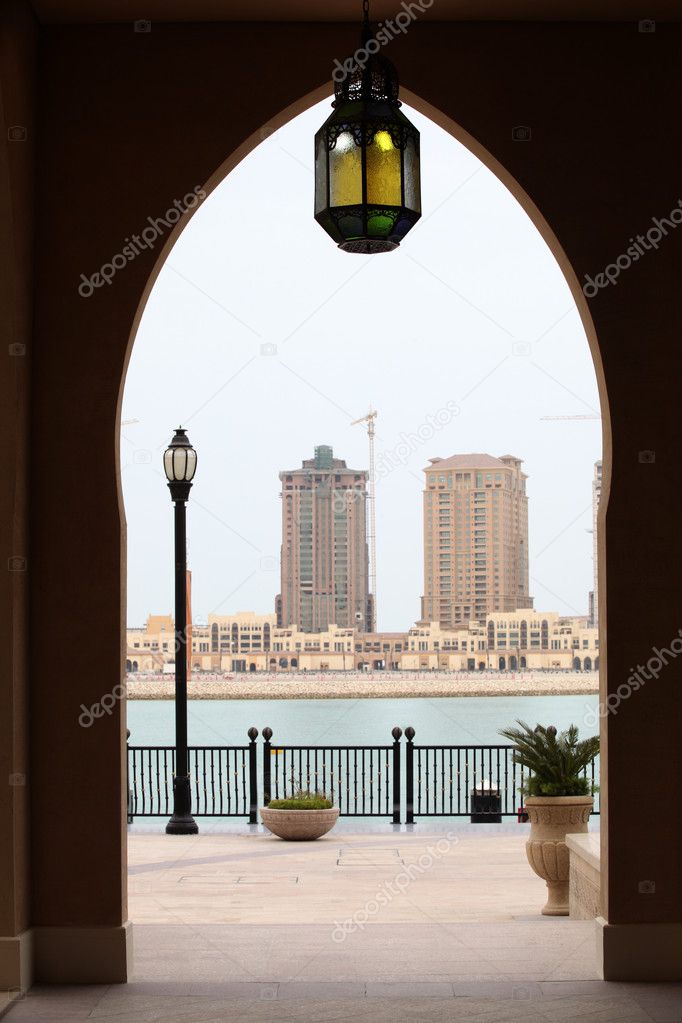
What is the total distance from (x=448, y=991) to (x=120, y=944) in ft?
4.78

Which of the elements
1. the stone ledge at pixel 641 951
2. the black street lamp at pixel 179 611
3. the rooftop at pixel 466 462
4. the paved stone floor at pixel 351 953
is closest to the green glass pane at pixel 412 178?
the paved stone floor at pixel 351 953

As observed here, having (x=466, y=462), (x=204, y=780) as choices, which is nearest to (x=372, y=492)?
(x=466, y=462)

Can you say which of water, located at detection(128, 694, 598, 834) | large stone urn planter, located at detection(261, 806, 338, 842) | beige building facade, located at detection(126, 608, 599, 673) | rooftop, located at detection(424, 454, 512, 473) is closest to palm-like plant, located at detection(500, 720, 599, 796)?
large stone urn planter, located at detection(261, 806, 338, 842)

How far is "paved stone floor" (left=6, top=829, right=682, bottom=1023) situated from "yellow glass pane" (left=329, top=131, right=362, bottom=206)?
10.5 ft

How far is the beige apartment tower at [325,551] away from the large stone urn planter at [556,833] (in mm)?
67944

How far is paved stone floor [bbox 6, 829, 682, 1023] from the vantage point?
5.22m

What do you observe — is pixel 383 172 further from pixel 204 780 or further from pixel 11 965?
pixel 204 780

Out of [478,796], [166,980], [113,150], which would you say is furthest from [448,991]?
[478,796]

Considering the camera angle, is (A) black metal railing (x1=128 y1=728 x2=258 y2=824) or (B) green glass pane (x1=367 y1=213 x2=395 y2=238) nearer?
(B) green glass pane (x1=367 y1=213 x2=395 y2=238)

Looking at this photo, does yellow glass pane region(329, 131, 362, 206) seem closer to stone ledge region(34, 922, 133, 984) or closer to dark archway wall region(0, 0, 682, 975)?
dark archway wall region(0, 0, 682, 975)

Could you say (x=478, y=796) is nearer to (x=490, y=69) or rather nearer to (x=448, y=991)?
(x=448, y=991)

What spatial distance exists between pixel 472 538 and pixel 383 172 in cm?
7623

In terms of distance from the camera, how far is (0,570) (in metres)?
5.57

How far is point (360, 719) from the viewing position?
91.2m
